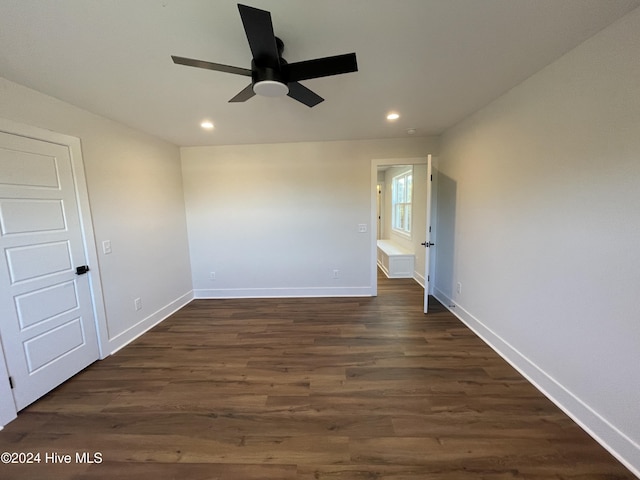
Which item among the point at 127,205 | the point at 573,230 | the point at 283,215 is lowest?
the point at 573,230

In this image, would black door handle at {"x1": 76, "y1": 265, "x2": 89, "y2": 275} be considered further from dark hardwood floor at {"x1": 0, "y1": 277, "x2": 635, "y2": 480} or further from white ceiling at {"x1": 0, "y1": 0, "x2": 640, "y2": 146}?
white ceiling at {"x1": 0, "y1": 0, "x2": 640, "y2": 146}

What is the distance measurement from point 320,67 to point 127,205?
2.72m

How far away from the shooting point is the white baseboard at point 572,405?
138 centimetres

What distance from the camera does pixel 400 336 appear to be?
278 cm

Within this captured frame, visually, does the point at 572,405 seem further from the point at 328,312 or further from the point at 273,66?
the point at 273,66

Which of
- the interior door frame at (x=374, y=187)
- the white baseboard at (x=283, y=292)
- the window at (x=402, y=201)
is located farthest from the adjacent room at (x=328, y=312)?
the window at (x=402, y=201)

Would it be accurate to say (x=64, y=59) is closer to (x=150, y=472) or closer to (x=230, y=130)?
(x=230, y=130)

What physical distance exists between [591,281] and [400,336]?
1692 mm

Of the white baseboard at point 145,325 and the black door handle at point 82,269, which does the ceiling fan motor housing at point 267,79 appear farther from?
the white baseboard at point 145,325

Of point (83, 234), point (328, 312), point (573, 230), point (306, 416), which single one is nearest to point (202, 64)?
point (83, 234)

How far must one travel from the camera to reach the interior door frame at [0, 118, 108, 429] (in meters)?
1.74

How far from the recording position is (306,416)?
5.69 feet

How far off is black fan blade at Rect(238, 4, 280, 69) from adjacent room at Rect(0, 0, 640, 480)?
1 cm

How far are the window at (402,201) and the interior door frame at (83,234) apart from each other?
515 cm
